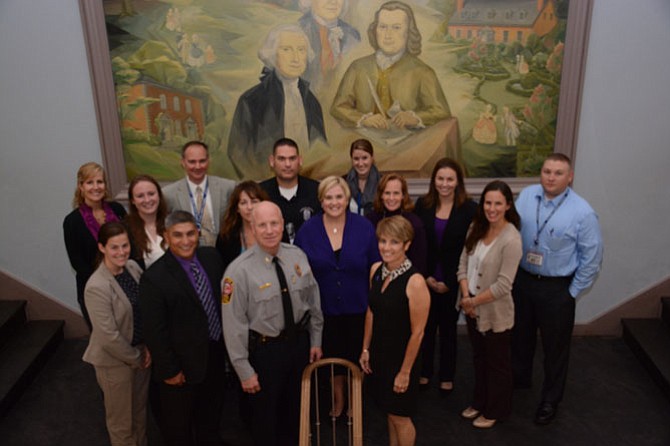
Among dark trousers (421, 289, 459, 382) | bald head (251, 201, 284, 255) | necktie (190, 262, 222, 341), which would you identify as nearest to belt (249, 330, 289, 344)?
necktie (190, 262, 222, 341)

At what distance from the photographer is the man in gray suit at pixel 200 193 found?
3.45 m

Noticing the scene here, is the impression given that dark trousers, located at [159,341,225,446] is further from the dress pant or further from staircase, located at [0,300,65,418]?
staircase, located at [0,300,65,418]

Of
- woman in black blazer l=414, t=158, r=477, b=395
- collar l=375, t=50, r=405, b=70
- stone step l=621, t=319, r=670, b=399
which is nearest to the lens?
woman in black blazer l=414, t=158, r=477, b=395

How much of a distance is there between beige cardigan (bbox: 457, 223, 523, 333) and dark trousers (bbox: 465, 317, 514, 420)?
0.09m

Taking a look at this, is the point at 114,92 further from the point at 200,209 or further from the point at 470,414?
the point at 470,414

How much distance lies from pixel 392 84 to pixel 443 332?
6.58ft

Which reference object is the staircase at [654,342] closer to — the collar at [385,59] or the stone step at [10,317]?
the collar at [385,59]

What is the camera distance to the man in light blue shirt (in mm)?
3205

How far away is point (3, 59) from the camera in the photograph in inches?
160

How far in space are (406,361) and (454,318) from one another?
1.09m

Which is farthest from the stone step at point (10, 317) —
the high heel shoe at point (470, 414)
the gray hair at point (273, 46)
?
the high heel shoe at point (470, 414)

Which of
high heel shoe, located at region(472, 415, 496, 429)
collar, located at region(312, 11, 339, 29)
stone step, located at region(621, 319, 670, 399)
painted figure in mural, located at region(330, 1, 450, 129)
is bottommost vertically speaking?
high heel shoe, located at region(472, 415, 496, 429)

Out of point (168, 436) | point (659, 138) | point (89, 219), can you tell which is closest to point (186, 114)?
point (89, 219)

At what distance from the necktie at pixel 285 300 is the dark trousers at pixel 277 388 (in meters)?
0.09
